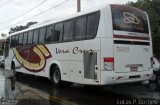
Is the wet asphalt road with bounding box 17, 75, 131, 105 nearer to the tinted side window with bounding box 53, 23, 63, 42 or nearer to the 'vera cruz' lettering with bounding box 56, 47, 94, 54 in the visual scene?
the 'vera cruz' lettering with bounding box 56, 47, 94, 54

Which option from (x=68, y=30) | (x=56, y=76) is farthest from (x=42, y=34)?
(x=68, y=30)

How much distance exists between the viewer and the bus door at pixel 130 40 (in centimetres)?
1120

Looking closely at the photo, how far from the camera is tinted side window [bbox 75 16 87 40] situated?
1213cm

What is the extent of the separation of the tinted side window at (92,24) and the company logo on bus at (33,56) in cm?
401

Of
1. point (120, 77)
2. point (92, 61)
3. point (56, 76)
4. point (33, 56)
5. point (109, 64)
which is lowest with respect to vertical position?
point (56, 76)

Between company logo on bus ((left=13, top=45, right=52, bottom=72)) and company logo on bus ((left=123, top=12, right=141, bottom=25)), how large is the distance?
496 centimetres

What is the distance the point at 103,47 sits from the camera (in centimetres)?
1088

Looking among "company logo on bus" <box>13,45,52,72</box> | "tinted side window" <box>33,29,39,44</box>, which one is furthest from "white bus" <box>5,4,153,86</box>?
"tinted side window" <box>33,29,39,44</box>

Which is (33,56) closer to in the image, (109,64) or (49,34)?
(49,34)

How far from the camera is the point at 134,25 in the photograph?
11852 millimetres

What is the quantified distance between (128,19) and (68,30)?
2908mm

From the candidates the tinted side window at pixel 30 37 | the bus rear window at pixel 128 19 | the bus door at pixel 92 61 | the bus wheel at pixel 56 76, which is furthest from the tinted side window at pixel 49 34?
the bus rear window at pixel 128 19

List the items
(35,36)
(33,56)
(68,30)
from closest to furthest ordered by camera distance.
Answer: (68,30)
(35,36)
(33,56)

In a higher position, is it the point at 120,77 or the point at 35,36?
the point at 35,36
